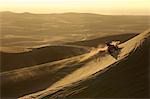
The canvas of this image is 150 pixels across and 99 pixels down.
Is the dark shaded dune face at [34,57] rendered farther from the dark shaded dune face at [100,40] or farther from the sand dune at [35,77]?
the dark shaded dune face at [100,40]

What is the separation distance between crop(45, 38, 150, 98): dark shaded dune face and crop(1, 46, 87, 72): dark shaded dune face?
11.7 meters

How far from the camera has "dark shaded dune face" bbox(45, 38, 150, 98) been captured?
41.3 ft

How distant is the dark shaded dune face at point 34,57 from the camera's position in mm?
26050

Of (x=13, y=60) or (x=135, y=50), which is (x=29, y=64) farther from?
(x=135, y=50)

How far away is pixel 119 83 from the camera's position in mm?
13469

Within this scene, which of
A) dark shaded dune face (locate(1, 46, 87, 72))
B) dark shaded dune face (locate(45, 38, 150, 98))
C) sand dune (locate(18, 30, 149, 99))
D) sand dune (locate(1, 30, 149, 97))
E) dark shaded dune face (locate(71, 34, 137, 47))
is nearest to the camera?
dark shaded dune face (locate(45, 38, 150, 98))

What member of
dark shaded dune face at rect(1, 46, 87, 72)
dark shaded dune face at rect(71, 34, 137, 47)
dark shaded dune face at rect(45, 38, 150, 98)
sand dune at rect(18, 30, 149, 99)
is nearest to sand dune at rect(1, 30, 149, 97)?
sand dune at rect(18, 30, 149, 99)

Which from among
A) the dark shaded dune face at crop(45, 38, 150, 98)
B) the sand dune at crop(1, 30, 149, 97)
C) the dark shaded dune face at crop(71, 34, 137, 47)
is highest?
the dark shaded dune face at crop(71, 34, 137, 47)

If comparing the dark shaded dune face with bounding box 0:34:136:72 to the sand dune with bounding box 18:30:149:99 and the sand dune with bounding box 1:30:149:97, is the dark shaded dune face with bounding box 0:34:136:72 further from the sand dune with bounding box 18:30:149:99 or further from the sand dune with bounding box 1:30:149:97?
the sand dune with bounding box 18:30:149:99

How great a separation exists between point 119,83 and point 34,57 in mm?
15163

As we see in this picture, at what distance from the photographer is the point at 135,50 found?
16312mm

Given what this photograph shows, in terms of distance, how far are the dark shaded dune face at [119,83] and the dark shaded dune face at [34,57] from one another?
11699 millimetres

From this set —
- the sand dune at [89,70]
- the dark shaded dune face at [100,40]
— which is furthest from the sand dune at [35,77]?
the dark shaded dune face at [100,40]

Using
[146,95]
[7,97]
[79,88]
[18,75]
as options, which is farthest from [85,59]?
[146,95]
